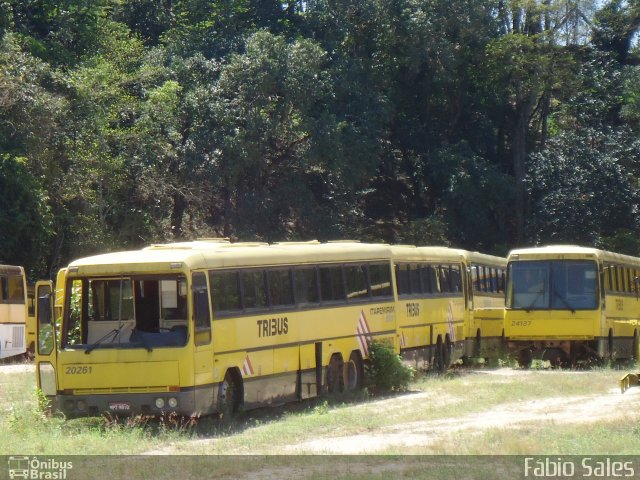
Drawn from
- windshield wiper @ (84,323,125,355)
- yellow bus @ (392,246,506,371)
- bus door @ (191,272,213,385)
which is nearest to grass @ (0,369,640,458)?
bus door @ (191,272,213,385)

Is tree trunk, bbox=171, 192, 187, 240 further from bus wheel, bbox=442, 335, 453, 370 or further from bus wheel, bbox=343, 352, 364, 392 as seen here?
bus wheel, bbox=343, 352, 364, 392

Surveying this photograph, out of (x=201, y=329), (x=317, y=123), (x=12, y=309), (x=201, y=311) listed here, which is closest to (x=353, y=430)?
(x=201, y=329)

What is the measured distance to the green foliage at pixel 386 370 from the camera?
20672 mm

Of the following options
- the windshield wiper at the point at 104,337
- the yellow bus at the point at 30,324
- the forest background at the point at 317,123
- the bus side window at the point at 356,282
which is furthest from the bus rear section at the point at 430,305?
the forest background at the point at 317,123

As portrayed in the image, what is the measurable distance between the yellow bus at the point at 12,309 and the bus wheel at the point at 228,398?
15771 millimetres

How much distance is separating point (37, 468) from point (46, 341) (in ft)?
14.0

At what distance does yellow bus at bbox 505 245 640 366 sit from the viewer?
26219mm

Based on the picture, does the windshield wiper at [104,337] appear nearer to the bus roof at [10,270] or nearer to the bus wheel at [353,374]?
the bus wheel at [353,374]

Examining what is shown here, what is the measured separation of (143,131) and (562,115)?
2190 centimetres

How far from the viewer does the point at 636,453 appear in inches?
460

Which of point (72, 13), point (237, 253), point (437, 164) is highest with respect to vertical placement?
point (72, 13)

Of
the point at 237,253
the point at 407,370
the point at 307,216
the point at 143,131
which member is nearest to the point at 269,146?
the point at 307,216

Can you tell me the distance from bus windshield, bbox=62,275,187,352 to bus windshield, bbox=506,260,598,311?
41.5 ft

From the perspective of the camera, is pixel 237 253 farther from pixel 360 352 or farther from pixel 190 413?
pixel 360 352
